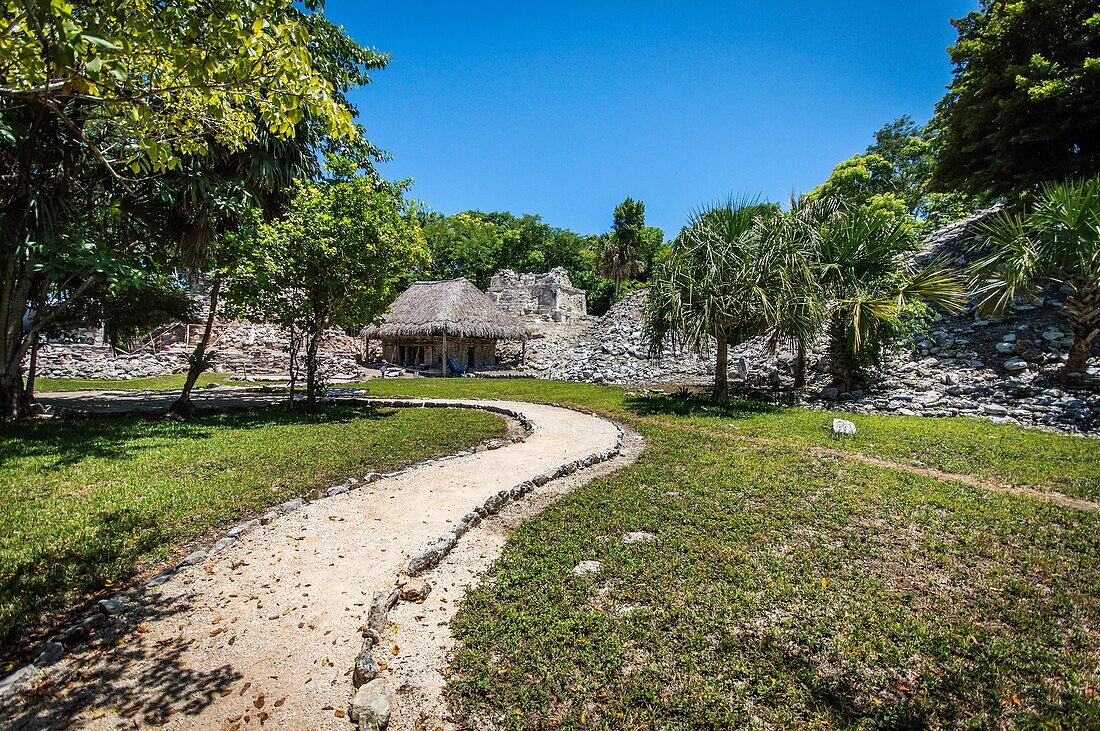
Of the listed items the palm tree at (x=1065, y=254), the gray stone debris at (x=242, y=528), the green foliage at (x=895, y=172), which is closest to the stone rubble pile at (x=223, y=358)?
the gray stone debris at (x=242, y=528)

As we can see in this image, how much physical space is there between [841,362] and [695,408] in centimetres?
472

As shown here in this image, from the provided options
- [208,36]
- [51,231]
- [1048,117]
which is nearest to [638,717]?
[208,36]

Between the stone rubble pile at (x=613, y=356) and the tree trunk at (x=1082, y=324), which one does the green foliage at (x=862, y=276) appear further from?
the stone rubble pile at (x=613, y=356)

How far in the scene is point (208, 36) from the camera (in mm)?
2891

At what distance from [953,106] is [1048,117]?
3.62m

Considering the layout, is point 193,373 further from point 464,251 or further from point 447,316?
point 464,251

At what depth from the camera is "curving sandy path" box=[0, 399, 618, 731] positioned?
260 centimetres

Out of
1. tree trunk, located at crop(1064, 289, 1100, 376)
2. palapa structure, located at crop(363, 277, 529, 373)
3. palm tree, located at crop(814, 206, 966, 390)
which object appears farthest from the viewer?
palapa structure, located at crop(363, 277, 529, 373)

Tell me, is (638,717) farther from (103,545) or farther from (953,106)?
(953,106)

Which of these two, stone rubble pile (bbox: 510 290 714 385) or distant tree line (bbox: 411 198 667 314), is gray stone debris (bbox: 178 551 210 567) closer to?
stone rubble pile (bbox: 510 290 714 385)

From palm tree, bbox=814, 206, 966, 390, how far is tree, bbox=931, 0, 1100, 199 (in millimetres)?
6138

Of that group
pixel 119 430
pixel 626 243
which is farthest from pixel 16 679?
pixel 626 243

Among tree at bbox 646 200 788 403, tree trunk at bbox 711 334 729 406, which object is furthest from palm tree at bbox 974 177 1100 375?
tree trunk at bbox 711 334 729 406

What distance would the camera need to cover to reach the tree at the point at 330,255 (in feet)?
34.0
